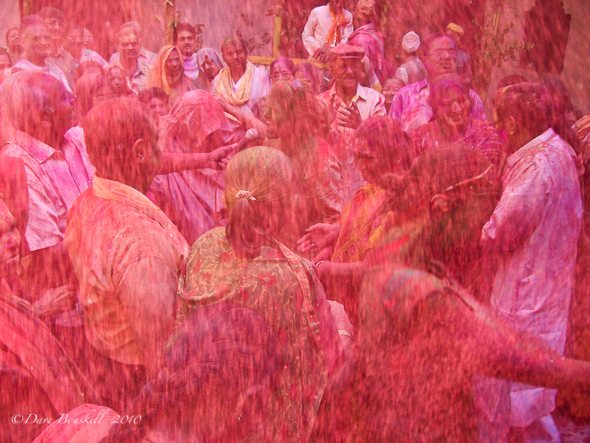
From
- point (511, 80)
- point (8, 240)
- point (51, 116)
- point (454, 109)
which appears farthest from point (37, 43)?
point (511, 80)

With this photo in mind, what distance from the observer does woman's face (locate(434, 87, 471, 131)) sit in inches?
126

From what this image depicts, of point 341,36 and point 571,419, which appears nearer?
point 571,419

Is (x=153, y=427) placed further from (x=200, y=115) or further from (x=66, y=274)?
(x=200, y=115)

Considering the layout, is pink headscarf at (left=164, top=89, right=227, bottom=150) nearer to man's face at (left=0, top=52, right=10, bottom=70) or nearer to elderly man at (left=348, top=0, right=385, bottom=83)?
elderly man at (left=348, top=0, right=385, bottom=83)

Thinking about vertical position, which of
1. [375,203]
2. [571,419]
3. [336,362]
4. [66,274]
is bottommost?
[571,419]

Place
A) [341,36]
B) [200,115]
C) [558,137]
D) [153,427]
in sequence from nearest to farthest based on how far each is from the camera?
[153,427] → [558,137] → [200,115] → [341,36]

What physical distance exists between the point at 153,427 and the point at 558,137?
5.95ft

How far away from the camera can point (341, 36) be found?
388cm

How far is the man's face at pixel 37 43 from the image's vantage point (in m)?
3.80

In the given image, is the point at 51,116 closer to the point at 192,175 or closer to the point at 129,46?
the point at 192,175

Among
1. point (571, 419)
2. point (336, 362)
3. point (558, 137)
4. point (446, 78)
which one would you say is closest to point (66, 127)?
point (336, 362)

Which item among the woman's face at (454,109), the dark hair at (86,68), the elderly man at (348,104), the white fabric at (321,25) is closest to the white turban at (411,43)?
the white fabric at (321,25)

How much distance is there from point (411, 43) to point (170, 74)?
114 cm

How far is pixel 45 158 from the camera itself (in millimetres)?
2996
